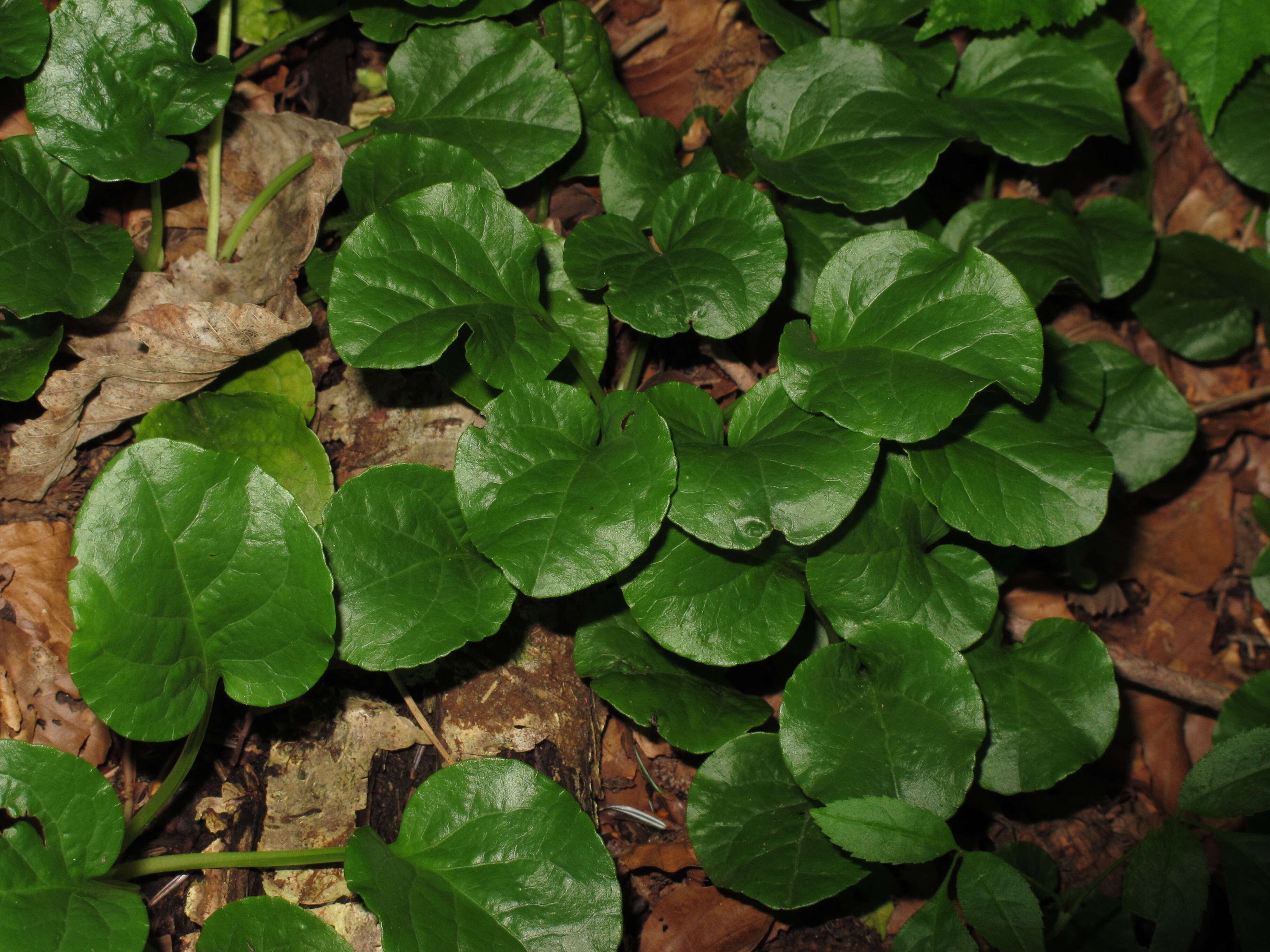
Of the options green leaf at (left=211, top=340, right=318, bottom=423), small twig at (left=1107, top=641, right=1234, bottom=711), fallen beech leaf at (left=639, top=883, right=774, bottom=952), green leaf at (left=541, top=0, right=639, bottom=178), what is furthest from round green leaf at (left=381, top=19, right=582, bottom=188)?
small twig at (left=1107, top=641, right=1234, bottom=711)

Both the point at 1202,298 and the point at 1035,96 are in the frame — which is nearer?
the point at 1035,96

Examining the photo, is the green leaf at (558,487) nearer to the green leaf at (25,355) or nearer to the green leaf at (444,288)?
the green leaf at (444,288)

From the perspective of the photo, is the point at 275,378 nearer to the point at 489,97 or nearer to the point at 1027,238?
the point at 489,97

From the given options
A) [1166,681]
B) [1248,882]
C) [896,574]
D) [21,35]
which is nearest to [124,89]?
[21,35]

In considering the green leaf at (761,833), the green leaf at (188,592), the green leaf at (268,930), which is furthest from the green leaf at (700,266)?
the green leaf at (268,930)

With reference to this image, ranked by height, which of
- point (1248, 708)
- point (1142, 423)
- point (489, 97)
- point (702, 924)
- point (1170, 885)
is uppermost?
point (489, 97)
